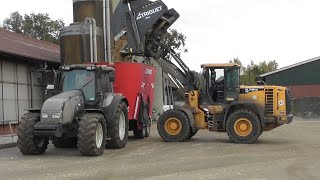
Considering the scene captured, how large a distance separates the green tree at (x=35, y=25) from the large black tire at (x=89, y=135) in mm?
56155

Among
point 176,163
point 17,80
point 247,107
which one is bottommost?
point 176,163

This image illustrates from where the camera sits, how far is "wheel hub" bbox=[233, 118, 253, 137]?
17547 millimetres

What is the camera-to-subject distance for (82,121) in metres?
13.5

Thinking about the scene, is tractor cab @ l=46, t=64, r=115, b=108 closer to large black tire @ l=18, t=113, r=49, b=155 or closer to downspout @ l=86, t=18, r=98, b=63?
large black tire @ l=18, t=113, r=49, b=155

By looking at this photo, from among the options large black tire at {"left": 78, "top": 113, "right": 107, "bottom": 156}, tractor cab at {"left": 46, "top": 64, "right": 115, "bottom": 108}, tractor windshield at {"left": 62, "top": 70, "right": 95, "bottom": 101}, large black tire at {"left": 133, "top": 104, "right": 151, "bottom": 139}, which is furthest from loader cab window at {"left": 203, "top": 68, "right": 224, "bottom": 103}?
large black tire at {"left": 78, "top": 113, "right": 107, "bottom": 156}

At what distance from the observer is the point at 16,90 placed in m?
19.7

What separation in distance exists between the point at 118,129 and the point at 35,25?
57.1 meters

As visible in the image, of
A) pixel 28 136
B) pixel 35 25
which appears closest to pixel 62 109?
pixel 28 136

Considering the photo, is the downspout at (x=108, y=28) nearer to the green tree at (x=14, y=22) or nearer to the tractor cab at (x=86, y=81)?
the tractor cab at (x=86, y=81)

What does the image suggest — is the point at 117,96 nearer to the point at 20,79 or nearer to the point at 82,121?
the point at 82,121

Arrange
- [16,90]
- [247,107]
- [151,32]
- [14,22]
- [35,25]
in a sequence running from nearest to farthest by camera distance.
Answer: [247,107] < [151,32] < [16,90] < [35,25] < [14,22]

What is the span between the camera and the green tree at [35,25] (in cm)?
6875

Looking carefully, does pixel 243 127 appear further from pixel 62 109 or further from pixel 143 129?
pixel 62 109

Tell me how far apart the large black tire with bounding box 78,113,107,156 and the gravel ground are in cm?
21
